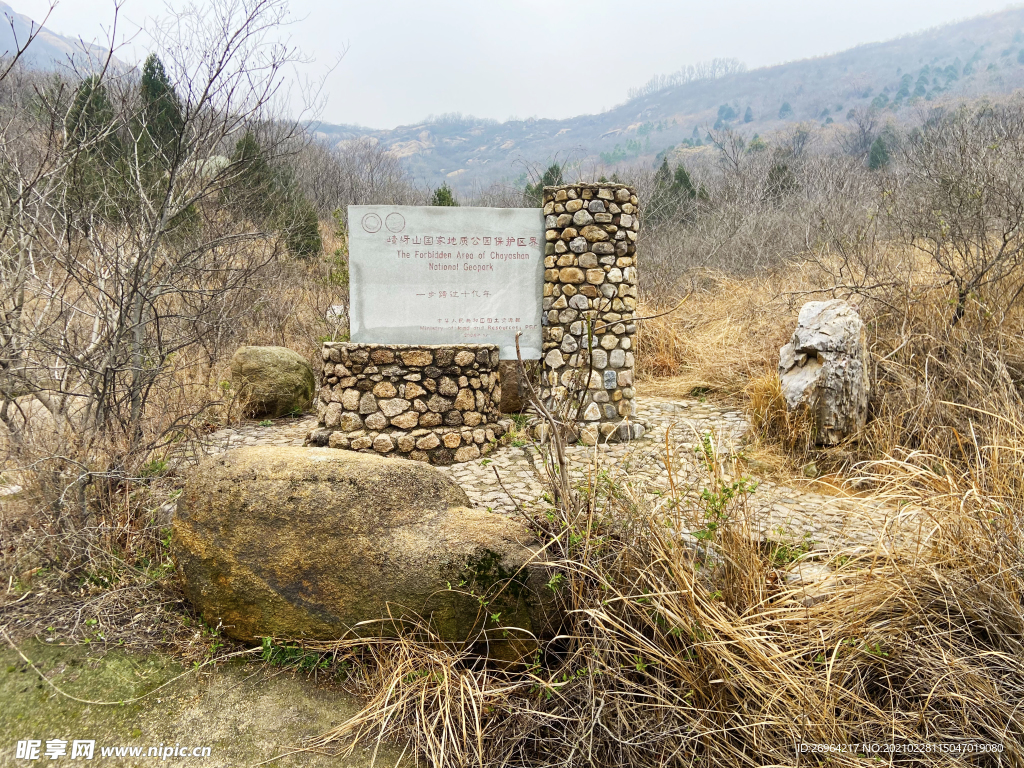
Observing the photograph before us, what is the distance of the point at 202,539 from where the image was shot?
261 cm

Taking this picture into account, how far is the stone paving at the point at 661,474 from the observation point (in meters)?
2.89

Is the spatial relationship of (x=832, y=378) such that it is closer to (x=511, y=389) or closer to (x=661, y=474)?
(x=661, y=474)

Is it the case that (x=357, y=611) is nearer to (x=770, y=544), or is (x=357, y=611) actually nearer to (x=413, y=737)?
(x=413, y=737)

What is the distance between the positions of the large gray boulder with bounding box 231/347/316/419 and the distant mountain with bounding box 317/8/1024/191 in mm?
71623

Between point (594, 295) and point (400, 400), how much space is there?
6.11 ft

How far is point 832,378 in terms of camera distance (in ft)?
13.6

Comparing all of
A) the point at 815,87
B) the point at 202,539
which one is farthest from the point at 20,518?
the point at 815,87

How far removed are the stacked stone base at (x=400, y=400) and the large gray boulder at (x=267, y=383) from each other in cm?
141

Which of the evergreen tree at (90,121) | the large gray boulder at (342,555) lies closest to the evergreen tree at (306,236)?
the evergreen tree at (90,121)

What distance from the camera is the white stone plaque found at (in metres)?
4.62

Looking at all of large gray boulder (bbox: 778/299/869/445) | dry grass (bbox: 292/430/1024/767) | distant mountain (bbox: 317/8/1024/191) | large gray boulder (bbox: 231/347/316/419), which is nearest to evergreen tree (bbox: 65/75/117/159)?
large gray boulder (bbox: 231/347/316/419)

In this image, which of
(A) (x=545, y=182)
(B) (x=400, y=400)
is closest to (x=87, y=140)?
(B) (x=400, y=400)

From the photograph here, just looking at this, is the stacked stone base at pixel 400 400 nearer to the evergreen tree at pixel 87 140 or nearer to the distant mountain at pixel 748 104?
the evergreen tree at pixel 87 140

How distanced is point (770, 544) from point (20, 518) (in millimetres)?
3821
